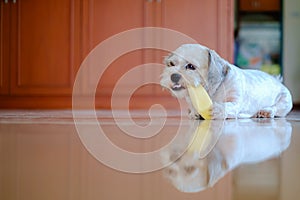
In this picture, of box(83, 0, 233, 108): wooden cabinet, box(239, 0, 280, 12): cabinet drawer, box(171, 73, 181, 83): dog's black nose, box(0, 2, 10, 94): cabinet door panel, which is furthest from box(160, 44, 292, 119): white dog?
box(239, 0, 280, 12): cabinet drawer

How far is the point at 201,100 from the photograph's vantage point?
5.14ft

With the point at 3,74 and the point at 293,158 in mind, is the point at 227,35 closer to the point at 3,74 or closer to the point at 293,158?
the point at 3,74

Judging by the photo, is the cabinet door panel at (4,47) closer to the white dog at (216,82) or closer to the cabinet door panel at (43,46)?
the cabinet door panel at (43,46)

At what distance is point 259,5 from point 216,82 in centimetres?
337

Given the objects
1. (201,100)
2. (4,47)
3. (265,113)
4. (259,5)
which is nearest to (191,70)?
(201,100)

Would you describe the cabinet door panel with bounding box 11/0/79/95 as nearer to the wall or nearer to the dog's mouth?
the dog's mouth

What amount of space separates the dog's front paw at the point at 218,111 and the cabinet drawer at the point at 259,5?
334 cm

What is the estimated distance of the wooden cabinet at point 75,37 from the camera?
2.79 m

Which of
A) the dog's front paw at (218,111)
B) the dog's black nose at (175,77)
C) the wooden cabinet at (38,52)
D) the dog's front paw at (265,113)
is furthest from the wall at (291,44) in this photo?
the dog's black nose at (175,77)

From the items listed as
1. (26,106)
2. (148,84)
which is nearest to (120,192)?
(148,84)

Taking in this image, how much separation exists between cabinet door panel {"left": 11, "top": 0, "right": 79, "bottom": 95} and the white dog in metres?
1.40

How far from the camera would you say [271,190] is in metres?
0.36

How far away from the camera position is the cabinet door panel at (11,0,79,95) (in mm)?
2834

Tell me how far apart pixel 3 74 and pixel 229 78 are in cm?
181
